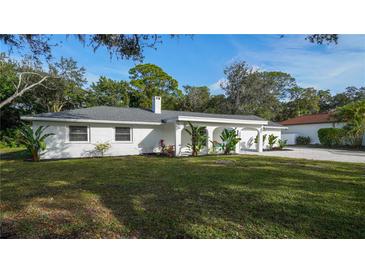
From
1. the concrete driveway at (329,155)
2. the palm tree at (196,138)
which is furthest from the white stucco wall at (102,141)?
the concrete driveway at (329,155)

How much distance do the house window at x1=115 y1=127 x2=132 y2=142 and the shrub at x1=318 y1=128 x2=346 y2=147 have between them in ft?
61.8

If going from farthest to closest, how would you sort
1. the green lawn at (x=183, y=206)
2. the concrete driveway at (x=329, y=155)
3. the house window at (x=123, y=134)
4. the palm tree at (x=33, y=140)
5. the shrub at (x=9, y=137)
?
the shrub at (x=9, y=137) < the house window at (x=123, y=134) < the concrete driveway at (x=329, y=155) < the palm tree at (x=33, y=140) < the green lawn at (x=183, y=206)

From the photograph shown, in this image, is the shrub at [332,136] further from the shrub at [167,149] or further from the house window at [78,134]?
the house window at [78,134]

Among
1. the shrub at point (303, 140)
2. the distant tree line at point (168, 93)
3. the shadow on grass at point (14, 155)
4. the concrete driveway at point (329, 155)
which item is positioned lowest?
the concrete driveway at point (329, 155)

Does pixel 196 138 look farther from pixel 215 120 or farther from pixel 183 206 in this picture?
pixel 183 206

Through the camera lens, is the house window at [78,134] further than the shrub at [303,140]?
No

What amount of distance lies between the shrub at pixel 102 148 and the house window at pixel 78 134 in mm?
738

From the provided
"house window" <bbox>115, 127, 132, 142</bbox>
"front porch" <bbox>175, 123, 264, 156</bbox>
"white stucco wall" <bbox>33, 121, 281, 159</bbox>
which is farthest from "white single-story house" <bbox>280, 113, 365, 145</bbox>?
"house window" <bbox>115, 127, 132, 142</bbox>

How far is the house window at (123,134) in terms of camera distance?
12.8m

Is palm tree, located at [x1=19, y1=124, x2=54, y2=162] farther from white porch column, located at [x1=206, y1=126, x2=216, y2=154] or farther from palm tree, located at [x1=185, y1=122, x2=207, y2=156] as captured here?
white porch column, located at [x1=206, y1=126, x2=216, y2=154]

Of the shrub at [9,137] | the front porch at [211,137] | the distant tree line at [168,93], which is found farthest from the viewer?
the distant tree line at [168,93]

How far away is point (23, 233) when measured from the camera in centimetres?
298
